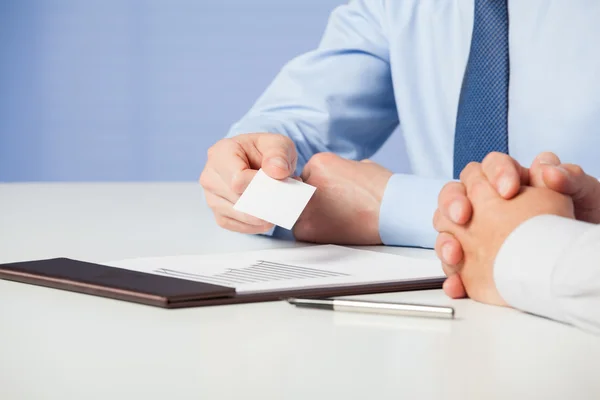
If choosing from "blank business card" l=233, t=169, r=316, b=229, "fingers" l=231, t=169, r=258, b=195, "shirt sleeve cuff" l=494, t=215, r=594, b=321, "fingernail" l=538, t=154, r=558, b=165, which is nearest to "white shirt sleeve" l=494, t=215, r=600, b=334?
"shirt sleeve cuff" l=494, t=215, r=594, b=321

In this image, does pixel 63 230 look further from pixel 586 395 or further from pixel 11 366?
pixel 586 395

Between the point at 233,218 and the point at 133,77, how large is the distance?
2782mm

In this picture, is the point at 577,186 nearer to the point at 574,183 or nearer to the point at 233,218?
the point at 574,183

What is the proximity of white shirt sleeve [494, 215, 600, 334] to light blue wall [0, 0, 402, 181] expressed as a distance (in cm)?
293

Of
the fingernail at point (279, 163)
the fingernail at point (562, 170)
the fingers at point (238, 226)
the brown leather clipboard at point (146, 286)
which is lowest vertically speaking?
the brown leather clipboard at point (146, 286)

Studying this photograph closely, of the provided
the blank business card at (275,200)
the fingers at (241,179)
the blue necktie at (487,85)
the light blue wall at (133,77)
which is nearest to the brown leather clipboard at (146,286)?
the blank business card at (275,200)

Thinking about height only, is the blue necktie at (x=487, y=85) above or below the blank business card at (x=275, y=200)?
above

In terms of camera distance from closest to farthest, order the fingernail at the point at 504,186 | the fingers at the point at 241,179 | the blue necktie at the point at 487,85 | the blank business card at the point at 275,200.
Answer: the fingernail at the point at 504,186 → the blank business card at the point at 275,200 → the fingers at the point at 241,179 → the blue necktie at the point at 487,85

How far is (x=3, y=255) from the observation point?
881 mm

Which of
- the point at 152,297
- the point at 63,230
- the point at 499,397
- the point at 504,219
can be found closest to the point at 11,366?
the point at 152,297

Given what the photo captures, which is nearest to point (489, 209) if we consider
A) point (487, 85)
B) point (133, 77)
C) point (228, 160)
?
point (228, 160)

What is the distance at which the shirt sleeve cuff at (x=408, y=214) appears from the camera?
3.13 ft

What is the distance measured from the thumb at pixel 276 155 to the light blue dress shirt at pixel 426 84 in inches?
9.9

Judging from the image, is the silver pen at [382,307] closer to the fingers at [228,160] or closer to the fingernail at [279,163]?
the fingernail at [279,163]
